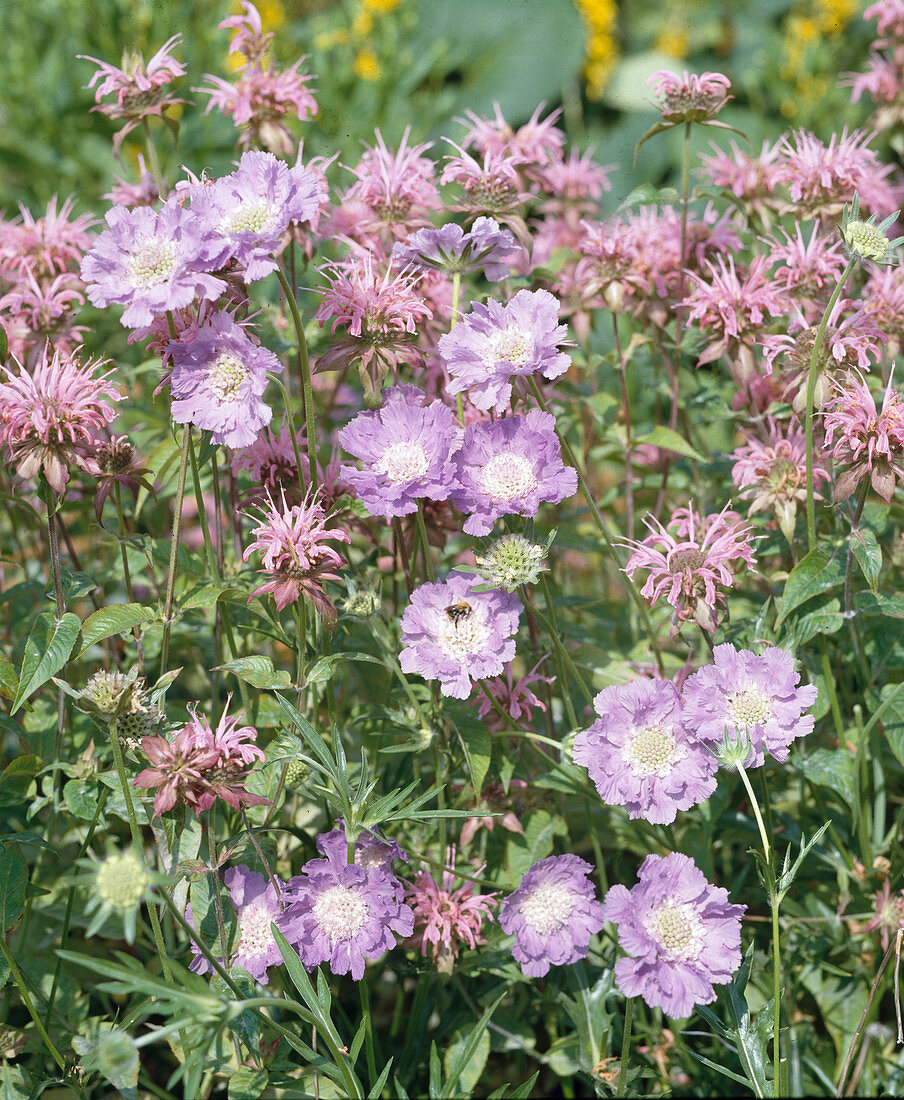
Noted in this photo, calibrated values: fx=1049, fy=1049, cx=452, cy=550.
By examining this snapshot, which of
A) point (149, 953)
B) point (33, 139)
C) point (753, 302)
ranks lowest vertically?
point (149, 953)

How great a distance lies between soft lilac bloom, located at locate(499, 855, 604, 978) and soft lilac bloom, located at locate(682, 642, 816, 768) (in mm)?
276

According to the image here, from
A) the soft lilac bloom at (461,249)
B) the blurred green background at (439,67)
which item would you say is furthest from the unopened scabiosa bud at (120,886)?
the blurred green background at (439,67)

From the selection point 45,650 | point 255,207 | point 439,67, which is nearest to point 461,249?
point 255,207

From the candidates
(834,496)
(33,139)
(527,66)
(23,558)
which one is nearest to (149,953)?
(23,558)

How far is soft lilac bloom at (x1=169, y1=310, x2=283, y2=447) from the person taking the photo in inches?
47.8

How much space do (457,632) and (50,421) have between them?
557 mm

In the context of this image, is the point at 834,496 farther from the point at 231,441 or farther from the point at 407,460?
the point at 231,441

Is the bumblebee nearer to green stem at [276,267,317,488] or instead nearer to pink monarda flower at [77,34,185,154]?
green stem at [276,267,317,488]

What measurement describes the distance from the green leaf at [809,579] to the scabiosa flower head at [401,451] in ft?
Result: 1.52

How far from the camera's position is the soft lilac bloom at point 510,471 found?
4.09 feet

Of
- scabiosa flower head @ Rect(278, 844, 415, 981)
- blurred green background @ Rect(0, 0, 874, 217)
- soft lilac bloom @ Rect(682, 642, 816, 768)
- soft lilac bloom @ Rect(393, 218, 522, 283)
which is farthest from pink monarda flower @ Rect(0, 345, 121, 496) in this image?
blurred green background @ Rect(0, 0, 874, 217)

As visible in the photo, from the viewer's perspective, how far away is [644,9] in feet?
17.3

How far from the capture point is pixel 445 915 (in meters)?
1.37

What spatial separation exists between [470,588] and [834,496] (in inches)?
19.1
